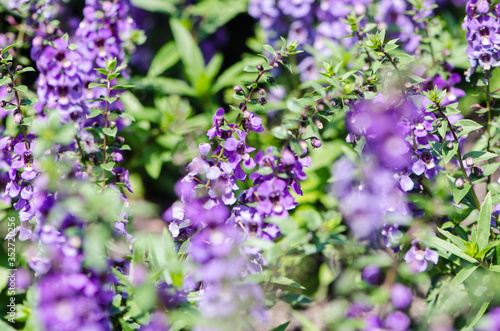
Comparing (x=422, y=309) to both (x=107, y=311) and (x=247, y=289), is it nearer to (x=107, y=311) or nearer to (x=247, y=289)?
(x=247, y=289)

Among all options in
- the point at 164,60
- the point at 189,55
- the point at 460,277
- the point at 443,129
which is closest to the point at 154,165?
the point at 189,55

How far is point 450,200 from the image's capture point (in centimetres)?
296

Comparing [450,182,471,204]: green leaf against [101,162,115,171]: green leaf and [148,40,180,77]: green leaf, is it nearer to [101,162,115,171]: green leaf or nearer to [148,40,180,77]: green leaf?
[101,162,115,171]: green leaf

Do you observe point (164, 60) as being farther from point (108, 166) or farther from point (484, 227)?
point (484, 227)

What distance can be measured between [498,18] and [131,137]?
3244 millimetres

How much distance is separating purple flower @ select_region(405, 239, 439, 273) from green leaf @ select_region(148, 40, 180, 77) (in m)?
3.11

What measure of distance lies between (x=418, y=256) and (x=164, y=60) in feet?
11.1

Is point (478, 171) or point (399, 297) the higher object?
point (478, 171)

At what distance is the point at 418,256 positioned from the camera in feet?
9.24

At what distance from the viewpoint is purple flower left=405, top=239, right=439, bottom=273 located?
9.18 ft

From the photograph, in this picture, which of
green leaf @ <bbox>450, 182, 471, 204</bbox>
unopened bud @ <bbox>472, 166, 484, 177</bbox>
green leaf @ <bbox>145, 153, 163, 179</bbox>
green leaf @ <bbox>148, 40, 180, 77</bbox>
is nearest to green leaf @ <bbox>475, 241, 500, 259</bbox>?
green leaf @ <bbox>450, 182, 471, 204</bbox>

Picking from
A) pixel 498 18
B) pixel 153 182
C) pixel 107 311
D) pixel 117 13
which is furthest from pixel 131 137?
pixel 498 18

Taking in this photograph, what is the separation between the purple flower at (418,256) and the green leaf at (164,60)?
3.11 m

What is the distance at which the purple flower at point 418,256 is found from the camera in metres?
2.80
